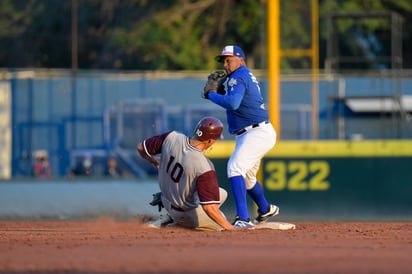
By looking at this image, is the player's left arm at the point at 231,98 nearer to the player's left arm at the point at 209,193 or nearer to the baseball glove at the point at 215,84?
the baseball glove at the point at 215,84

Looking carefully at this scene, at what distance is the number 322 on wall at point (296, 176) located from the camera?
16.2 m

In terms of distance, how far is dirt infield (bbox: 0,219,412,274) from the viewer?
24.6 ft

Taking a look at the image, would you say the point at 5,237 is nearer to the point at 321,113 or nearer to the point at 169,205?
the point at 169,205

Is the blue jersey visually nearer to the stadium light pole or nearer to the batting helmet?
the batting helmet

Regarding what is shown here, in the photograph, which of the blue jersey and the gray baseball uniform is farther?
the blue jersey

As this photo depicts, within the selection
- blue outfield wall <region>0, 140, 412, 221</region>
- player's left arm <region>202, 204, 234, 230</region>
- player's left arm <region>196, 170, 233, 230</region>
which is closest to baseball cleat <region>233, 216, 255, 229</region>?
player's left arm <region>202, 204, 234, 230</region>

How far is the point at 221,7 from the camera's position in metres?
29.3

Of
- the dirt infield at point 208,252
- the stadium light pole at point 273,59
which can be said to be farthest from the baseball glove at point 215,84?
the stadium light pole at point 273,59

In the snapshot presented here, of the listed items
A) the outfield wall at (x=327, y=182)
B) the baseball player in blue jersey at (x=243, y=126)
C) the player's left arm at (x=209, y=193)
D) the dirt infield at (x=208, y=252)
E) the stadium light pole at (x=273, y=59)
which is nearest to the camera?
the dirt infield at (x=208, y=252)

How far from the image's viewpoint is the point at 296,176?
16.2 metres

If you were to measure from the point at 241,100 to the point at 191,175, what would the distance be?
3.70 feet

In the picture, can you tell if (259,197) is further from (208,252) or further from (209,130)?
(208,252)

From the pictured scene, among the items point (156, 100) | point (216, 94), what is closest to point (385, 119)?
point (156, 100)

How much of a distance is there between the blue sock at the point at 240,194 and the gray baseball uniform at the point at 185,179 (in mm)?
349
